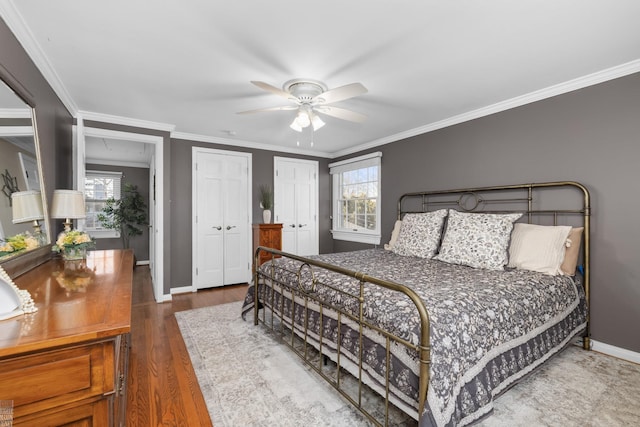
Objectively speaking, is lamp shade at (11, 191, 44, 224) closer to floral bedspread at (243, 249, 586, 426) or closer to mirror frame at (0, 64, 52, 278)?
mirror frame at (0, 64, 52, 278)

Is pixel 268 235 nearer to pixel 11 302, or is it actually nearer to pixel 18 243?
pixel 18 243

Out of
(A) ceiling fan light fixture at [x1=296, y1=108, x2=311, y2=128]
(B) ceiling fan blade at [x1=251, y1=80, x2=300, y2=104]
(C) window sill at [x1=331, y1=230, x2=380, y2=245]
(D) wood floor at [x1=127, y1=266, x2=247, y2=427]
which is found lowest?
(D) wood floor at [x1=127, y1=266, x2=247, y2=427]

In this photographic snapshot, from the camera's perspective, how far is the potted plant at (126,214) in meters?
6.27

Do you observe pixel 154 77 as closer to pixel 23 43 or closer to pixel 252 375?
pixel 23 43

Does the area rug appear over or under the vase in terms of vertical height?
under

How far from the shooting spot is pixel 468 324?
158 centimetres

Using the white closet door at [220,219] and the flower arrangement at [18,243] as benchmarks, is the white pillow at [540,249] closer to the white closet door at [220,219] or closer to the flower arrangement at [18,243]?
the flower arrangement at [18,243]

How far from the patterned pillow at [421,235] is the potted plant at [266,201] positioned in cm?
218

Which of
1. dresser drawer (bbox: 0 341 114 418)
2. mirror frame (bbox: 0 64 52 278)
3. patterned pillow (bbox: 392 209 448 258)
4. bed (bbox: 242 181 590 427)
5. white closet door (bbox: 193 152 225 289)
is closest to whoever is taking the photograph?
dresser drawer (bbox: 0 341 114 418)

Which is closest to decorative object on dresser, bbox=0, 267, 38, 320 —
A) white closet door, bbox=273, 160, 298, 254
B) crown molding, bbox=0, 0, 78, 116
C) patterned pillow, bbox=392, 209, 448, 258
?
crown molding, bbox=0, 0, 78, 116

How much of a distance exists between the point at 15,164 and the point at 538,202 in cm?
418

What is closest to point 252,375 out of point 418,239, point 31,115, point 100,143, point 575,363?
point 418,239

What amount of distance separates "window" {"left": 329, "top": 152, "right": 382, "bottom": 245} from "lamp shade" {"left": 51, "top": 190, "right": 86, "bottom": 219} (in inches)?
150

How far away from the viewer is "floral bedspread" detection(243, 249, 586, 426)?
1.42 m
